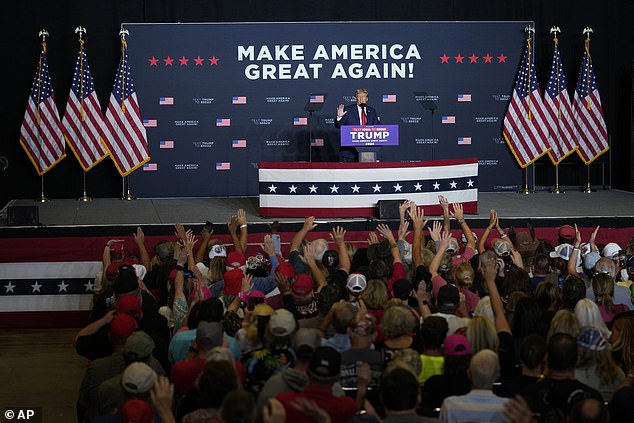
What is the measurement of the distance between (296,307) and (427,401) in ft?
5.51

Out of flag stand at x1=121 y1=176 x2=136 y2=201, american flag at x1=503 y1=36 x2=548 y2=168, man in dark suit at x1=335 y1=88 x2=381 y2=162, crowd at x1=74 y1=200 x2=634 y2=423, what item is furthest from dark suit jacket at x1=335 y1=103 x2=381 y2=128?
crowd at x1=74 y1=200 x2=634 y2=423

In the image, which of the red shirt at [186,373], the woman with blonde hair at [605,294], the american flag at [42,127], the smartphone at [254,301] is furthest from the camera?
the american flag at [42,127]

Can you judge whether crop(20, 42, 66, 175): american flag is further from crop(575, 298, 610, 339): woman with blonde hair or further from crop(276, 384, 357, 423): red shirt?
crop(276, 384, 357, 423): red shirt

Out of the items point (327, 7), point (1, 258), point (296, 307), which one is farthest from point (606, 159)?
point (296, 307)

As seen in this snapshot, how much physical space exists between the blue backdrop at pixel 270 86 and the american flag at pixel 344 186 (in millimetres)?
3412

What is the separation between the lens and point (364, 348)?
627 cm

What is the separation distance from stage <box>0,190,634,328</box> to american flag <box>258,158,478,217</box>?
8.1 inches

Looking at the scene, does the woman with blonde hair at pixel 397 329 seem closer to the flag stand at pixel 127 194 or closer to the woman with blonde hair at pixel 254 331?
the woman with blonde hair at pixel 254 331

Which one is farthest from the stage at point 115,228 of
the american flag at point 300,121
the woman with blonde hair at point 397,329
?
the woman with blonde hair at point 397,329

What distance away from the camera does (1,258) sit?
484 inches

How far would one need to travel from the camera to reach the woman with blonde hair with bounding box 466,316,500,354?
6.09 m

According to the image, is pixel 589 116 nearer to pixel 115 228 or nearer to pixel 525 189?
pixel 525 189

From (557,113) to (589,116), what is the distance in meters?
0.59

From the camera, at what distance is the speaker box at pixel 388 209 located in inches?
557
